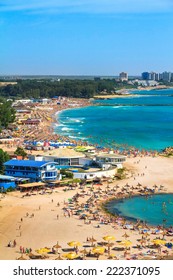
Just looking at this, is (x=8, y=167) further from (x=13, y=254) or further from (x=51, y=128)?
(x=51, y=128)

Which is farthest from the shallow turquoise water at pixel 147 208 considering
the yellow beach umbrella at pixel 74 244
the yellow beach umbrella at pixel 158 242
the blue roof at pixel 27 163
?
the blue roof at pixel 27 163

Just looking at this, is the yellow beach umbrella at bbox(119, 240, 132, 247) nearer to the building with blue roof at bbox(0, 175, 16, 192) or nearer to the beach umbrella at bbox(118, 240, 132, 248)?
the beach umbrella at bbox(118, 240, 132, 248)

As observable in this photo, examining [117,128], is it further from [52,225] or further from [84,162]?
[52,225]

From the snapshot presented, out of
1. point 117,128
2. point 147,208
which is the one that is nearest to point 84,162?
point 147,208

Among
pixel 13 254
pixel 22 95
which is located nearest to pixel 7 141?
pixel 13 254

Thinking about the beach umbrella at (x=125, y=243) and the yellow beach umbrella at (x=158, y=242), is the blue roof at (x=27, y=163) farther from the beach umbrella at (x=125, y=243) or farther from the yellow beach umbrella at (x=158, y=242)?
the yellow beach umbrella at (x=158, y=242)
